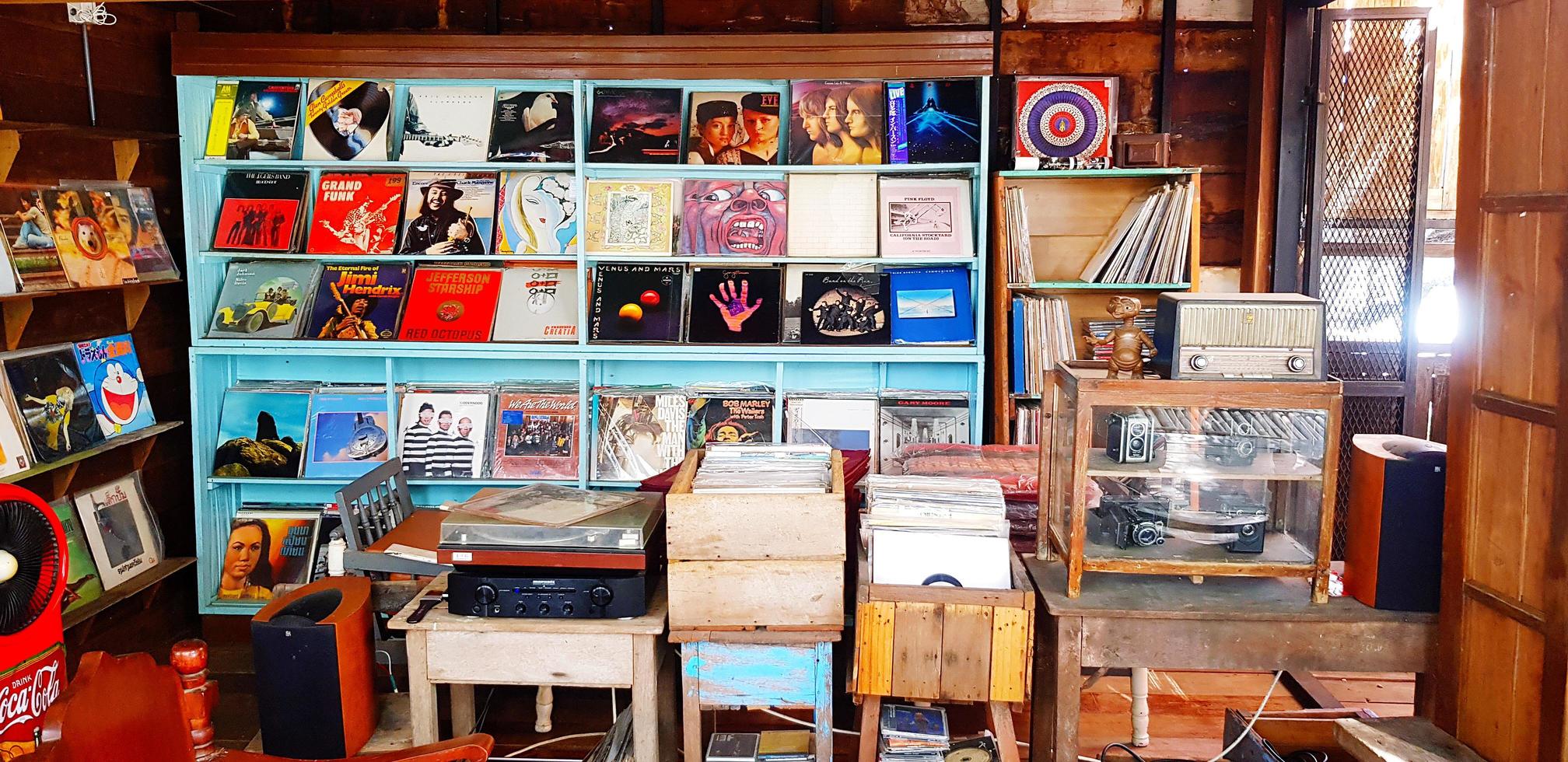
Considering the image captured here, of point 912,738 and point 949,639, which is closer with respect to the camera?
point 949,639

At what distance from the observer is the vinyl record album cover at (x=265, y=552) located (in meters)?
4.51

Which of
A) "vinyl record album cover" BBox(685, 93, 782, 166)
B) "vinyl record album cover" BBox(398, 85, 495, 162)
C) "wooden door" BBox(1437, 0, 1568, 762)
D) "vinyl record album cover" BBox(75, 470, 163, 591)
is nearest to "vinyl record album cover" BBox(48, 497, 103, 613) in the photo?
"vinyl record album cover" BBox(75, 470, 163, 591)

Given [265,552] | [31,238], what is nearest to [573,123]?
[31,238]

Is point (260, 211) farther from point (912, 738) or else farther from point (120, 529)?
point (912, 738)

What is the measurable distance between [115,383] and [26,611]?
168 centimetres

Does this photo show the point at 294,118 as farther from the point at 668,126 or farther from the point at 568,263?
the point at 668,126

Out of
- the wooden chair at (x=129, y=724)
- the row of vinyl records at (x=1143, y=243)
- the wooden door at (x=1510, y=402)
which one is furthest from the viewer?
the row of vinyl records at (x=1143, y=243)

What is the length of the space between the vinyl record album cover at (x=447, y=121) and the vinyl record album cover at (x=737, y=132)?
2.72 ft

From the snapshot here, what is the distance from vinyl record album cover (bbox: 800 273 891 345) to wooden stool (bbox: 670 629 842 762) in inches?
73.7

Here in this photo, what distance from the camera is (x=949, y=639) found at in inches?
102

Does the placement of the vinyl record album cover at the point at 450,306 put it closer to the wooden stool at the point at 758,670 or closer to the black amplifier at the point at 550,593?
the black amplifier at the point at 550,593

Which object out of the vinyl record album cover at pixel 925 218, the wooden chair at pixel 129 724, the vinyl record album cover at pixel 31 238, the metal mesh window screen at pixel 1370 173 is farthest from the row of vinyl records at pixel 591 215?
the wooden chair at pixel 129 724

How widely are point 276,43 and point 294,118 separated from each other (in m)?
0.31

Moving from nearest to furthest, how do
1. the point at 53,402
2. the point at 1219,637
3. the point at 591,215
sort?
the point at 1219,637 → the point at 53,402 → the point at 591,215
